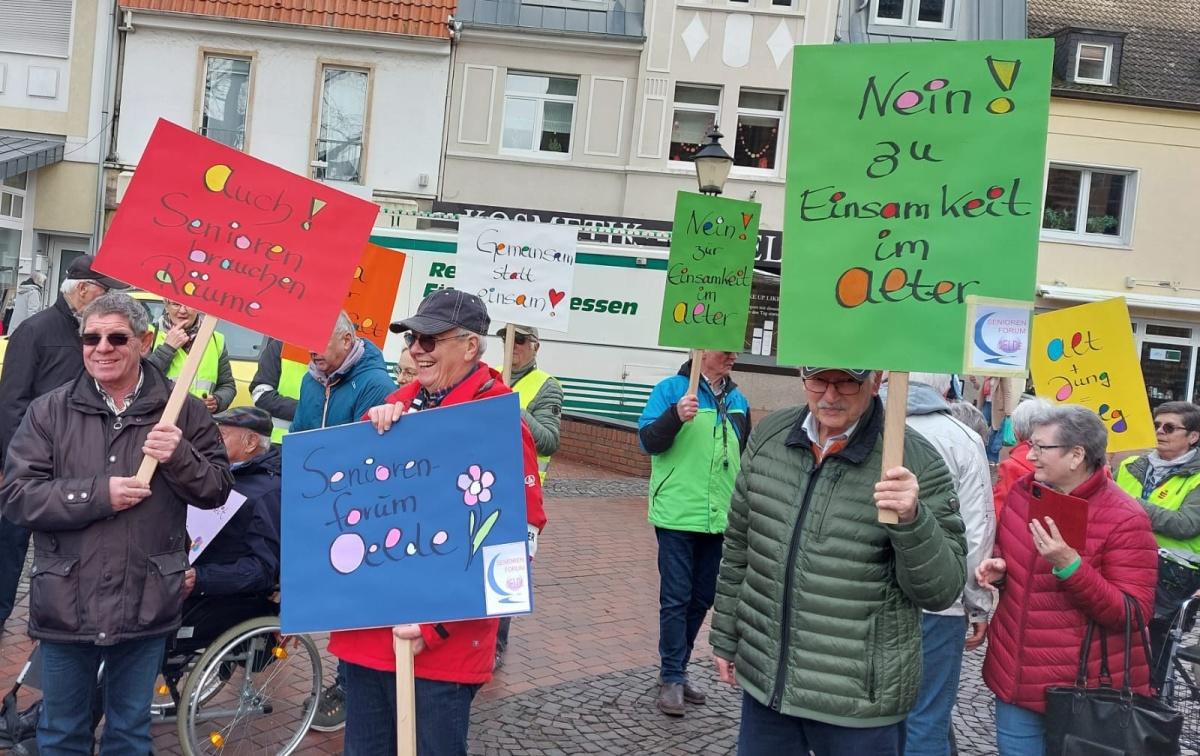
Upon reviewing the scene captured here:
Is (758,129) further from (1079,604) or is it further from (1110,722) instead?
(1110,722)

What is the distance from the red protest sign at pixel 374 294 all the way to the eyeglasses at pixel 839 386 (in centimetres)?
401

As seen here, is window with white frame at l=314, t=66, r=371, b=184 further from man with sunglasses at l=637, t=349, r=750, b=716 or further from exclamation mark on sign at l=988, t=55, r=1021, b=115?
exclamation mark on sign at l=988, t=55, r=1021, b=115

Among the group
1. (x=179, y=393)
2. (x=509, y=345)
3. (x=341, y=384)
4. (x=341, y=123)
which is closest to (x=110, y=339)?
(x=179, y=393)

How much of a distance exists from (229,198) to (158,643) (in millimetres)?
1539

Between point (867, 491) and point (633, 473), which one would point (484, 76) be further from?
point (867, 491)

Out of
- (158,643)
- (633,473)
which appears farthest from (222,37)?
(158,643)

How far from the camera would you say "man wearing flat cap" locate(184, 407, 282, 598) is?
13.6ft

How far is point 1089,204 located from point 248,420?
2129cm

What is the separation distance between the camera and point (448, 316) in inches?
123

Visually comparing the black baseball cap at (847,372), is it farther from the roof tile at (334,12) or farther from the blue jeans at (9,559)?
the roof tile at (334,12)

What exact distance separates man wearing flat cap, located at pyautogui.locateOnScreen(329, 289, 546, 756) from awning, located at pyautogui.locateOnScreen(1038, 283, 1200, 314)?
782 inches

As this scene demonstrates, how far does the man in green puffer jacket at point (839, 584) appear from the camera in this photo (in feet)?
9.18

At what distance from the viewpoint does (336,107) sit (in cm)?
1898

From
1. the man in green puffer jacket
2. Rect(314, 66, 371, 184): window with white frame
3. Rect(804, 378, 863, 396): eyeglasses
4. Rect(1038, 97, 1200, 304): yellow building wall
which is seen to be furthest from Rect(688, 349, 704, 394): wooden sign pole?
Rect(1038, 97, 1200, 304): yellow building wall
